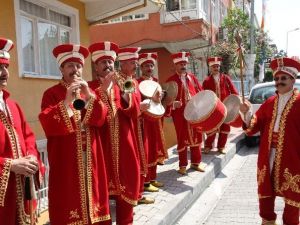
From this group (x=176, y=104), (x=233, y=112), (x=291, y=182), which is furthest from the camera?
(x=233, y=112)

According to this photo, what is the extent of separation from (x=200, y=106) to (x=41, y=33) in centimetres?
306

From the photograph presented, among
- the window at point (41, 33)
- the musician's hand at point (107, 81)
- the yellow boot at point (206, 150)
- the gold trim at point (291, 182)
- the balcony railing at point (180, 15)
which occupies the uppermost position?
the balcony railing at point (180, 15)

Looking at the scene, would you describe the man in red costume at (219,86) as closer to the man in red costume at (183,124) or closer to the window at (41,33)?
the man in red costume at (183,124)

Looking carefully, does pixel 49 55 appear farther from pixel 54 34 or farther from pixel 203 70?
pixel 203 70

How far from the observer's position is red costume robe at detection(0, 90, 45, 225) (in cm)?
297

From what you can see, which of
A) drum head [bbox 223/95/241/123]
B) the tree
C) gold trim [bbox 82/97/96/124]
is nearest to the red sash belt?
gold trim [bbox 82/97/96/124]

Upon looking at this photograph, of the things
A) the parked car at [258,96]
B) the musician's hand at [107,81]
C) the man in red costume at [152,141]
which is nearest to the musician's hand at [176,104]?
the man in red costume at [152,141]

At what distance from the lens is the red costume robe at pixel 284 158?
4.30 metres

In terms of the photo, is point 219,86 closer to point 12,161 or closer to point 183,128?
point 183,128

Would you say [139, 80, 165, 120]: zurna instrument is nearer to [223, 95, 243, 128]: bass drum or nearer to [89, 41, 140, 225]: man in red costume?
[89, 41, 140, 225]: man in red costume

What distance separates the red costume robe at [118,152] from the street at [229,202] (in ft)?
5.79

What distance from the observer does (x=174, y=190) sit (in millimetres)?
6324

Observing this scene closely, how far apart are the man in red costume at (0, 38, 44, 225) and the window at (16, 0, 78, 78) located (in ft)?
11.1

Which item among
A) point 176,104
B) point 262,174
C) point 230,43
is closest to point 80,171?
point 262,174
